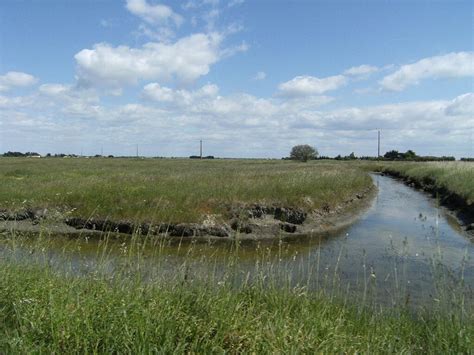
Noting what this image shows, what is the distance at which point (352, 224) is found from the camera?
71.6 feet

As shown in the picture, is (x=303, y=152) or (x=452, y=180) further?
(x=303, y=152)

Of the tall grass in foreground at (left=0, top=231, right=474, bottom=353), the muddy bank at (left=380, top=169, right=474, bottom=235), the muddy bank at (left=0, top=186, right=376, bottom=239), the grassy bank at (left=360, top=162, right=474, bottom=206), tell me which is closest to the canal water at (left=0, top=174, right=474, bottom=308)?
the tall grass in foreground at (left=0, top=231, right=474, bottom=353)

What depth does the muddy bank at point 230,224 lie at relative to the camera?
17672mm

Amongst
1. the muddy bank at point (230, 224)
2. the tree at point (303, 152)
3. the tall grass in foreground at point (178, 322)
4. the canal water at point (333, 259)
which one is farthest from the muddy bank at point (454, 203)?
the tree at point (303, 152)

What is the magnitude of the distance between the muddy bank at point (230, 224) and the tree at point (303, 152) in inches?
3687

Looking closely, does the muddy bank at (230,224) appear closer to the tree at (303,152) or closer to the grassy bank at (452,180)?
the grassy bank at (452,180)

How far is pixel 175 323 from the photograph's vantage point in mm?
5090

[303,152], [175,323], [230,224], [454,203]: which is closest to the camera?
[175,323]

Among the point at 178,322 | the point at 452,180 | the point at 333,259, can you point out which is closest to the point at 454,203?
the point at 452,180

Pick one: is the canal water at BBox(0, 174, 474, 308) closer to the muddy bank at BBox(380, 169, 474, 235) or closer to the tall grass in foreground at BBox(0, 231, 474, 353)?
the tall grass in foreground at BBox(0, 231, 474, 353)

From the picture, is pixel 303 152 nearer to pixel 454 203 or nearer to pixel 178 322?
pixel 454 203

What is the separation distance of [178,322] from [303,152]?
112559mm

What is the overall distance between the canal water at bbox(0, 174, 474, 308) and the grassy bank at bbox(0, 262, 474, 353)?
0.49 meters

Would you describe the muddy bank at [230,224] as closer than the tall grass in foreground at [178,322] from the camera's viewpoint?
No
